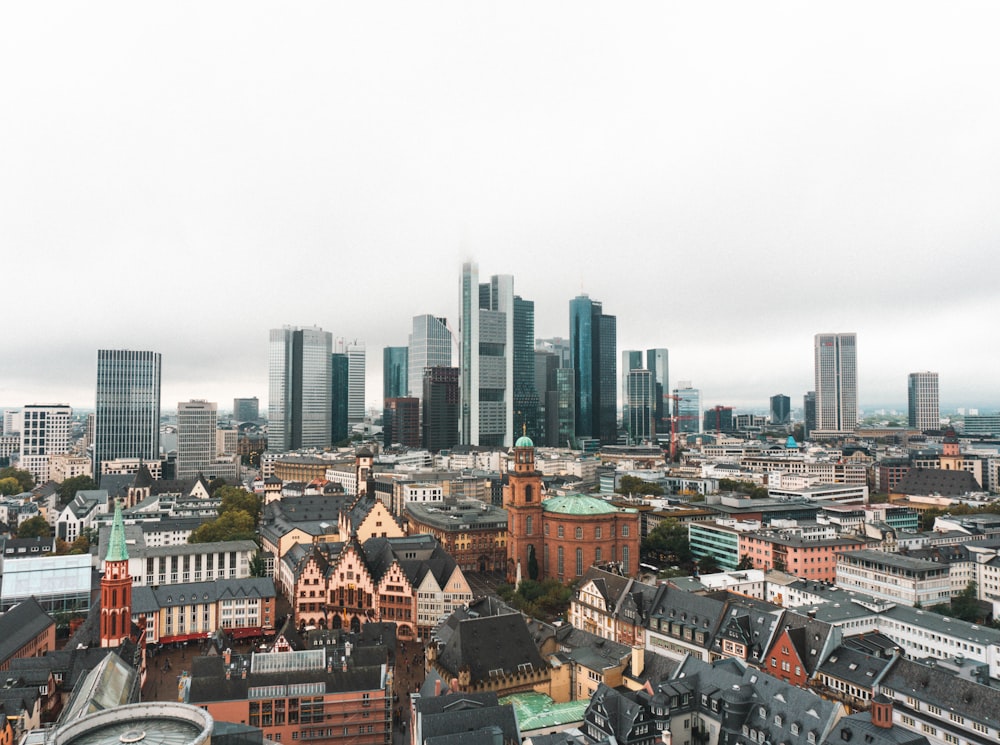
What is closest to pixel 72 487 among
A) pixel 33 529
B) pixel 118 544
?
pixel 33 529

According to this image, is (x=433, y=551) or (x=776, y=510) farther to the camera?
(x=776, y=510)

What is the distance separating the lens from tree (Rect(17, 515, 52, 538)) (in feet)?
396

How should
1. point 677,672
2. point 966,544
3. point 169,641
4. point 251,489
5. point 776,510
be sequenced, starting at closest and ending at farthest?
point 677,672 < point 169,641 < point 966,544 < point 776,510 < point 251,489

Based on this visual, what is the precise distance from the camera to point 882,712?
137ft

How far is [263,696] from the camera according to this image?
5200 cm

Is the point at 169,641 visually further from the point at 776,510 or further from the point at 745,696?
the point at 776,510

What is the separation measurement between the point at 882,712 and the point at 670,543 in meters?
72.1

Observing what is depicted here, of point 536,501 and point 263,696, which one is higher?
point 536,501

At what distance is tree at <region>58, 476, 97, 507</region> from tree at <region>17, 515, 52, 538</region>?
127 ft

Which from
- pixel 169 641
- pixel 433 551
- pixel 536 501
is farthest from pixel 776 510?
pixel 169 641

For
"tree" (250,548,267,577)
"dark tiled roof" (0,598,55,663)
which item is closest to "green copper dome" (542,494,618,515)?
"tree" (250,548,267,577)

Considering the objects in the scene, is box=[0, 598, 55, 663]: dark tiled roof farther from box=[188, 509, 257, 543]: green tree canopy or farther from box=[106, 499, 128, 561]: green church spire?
box=[188, 509, 257, 543]: green tree canopy

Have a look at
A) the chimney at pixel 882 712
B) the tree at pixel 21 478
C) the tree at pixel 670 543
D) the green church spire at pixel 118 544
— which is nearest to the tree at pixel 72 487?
the tree at pixel 21 478

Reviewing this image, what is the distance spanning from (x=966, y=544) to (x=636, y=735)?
74371 millimetres
